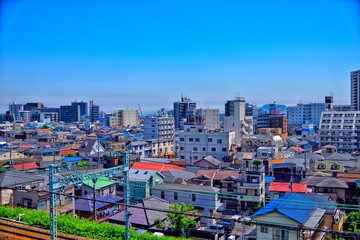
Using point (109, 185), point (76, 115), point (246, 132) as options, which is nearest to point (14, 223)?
point (109, 185)

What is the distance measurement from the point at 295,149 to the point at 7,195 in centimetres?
1926

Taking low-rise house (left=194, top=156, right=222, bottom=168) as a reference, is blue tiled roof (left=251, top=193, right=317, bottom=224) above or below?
above

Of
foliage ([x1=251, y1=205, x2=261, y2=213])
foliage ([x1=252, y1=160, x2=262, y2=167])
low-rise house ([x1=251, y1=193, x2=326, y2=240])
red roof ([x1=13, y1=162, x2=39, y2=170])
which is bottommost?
foliage ([x1=251, y1=205, x2=261, y2=213])

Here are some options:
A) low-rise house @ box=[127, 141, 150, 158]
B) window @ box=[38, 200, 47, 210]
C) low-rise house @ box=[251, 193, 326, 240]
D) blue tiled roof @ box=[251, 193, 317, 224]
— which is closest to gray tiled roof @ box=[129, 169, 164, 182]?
window @ box=[38, 200, 47, 210]

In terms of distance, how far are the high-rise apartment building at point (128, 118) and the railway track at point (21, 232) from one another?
4986cm

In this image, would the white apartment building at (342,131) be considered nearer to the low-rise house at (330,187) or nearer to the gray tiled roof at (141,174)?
the low-rise house at (330,187)

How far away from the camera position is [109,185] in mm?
13086

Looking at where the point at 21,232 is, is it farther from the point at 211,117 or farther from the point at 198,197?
the point at 211,117

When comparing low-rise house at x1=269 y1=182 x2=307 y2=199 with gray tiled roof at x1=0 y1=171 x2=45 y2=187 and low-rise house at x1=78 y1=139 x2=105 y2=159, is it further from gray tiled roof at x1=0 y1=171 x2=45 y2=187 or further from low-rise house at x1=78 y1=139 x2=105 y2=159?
low-rise house at x1=78 y1=139 x2=105 y2=159

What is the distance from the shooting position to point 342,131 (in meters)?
24.2

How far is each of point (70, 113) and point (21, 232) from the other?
67.3 metres

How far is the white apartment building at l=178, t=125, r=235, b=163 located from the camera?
811 inches

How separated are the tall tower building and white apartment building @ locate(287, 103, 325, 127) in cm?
435

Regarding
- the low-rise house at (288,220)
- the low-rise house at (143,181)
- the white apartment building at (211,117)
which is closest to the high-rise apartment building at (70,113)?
the white apartment building at (211,117)
